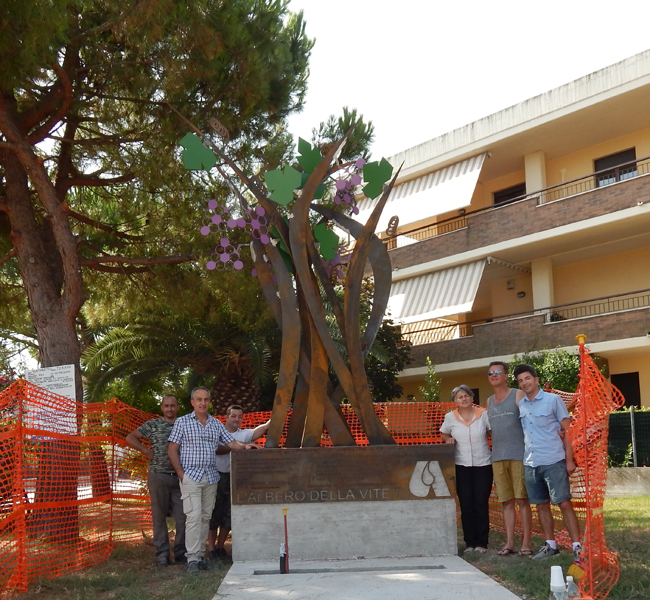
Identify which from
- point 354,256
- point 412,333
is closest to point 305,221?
point 354,256

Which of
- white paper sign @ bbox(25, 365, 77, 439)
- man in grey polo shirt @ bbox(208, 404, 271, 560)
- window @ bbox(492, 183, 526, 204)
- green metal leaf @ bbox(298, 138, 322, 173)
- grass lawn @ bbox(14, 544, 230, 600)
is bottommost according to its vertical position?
grass lawn @ bbox(14, 544, 230, 600)

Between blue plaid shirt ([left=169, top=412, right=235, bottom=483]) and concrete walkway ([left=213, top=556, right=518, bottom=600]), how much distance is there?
0.81m

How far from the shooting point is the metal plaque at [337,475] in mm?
6684

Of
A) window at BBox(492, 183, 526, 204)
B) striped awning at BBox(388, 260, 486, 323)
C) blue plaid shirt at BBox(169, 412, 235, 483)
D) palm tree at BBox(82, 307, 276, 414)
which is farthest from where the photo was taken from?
window at BBox(492, 183, 526, 204)

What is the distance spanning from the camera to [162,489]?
700 cm

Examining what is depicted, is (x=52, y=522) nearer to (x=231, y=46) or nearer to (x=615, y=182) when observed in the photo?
(x=231, y=46)

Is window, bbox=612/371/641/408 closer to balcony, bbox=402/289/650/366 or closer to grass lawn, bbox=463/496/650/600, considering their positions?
balcony, bbox=402/289/650/366

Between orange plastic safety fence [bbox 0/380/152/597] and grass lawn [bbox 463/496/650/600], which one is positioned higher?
orange plastic safety fence [bbox 0/380/152/597]

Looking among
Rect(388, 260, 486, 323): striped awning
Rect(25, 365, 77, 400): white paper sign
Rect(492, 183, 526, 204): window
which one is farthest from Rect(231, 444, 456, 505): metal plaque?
Rect(492, 183, 526, 204): window

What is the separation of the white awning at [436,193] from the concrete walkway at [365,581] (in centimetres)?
1471

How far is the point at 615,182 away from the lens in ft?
58.2

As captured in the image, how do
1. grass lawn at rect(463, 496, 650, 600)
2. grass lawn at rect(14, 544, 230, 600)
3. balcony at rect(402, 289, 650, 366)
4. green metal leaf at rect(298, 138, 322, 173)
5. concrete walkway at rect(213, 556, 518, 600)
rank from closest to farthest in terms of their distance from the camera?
concrete walkway at rect(213, 556, 518, 600)
grass lawn at rect(463, 496, 650, 600)
grass lawn at rect(14, 544, 230, 600)
green metal leaf at rect(298, 138, 322, 173)
balcony at rect(402, 289, 650, 366)

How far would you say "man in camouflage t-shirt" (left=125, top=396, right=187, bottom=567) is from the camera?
270 inches

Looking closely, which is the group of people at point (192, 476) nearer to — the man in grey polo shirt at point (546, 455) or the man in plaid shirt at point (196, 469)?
the man in plaid shirt at point (196, 469)
